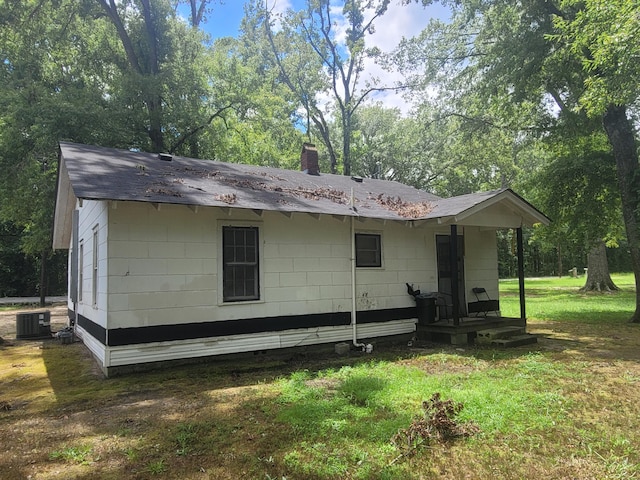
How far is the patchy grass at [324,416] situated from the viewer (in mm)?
3457

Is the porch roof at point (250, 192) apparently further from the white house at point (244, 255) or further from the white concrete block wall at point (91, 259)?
the white concrete block wall at point (91, 259)

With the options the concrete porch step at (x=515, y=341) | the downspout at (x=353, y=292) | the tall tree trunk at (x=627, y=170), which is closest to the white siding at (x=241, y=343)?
the downspout at (x=353, y=292)

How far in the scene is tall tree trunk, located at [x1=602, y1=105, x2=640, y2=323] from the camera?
11.5 metres

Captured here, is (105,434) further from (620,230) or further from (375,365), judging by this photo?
(620,230)

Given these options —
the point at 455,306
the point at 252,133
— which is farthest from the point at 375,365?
the point at 252,133

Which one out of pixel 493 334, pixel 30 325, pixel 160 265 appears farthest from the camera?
pixel 30 325

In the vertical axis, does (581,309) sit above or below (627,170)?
below

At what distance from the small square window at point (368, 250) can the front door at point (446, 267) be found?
6.20 feet

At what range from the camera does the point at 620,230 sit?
634 inches

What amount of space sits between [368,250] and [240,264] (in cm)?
305

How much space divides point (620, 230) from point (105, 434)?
18.4 metres

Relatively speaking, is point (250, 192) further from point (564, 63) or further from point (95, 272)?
point (564, 63)

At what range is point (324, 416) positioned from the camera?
460 centimetres

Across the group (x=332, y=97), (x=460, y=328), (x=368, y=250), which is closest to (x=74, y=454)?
(x=368, y=250)
